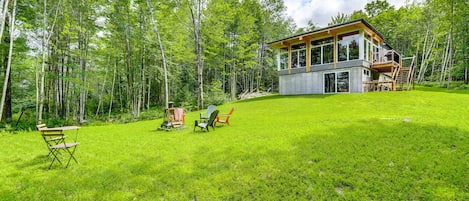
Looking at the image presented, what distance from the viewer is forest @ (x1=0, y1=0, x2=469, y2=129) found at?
11148mm

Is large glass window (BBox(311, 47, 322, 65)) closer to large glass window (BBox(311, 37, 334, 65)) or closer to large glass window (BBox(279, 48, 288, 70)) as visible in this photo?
large glass window (BBox(311, 37, 334, 65))

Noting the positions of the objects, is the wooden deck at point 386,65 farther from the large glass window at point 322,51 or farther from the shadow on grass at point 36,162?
the shadow on grass at point 36,162

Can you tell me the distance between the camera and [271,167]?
3.83m

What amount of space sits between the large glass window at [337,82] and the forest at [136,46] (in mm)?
7542

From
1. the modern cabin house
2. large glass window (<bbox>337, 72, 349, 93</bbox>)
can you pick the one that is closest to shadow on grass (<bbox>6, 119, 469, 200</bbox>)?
large glass window (<bbox>337, 72, 349, 93</bbox>)

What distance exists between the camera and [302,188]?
3.22 meters

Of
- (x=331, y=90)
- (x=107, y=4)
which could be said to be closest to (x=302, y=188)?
(x=331, y=90)

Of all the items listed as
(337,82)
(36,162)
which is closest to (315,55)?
(337,82)

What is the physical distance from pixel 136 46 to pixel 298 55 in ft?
39.6

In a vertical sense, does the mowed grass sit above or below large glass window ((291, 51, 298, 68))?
below

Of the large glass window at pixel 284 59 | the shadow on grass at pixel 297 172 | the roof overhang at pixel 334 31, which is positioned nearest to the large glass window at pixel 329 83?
the roof overhang at pixel 334 31

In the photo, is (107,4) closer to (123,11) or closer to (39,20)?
(123,11)

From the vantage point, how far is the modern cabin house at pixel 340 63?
1295 centimetres

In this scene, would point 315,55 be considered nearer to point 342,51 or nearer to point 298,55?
point 298,55
